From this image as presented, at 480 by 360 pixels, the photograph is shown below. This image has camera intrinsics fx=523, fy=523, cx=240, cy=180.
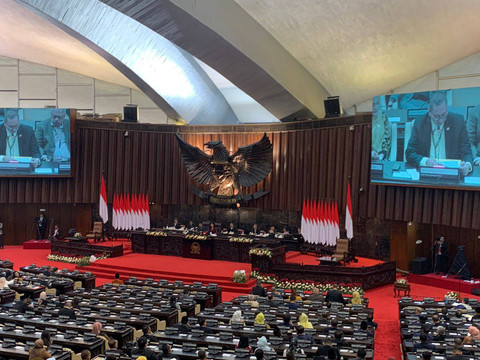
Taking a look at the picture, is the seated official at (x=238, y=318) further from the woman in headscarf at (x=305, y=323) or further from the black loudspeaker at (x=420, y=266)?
the black loudspeaker at (x=420, y=266)

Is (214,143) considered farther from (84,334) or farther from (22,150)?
(84,334)

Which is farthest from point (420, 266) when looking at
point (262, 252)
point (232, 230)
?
point (232, 230)

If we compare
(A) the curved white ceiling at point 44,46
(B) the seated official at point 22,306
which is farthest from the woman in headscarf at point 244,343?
(A) the curved white ceiling at point 44,46

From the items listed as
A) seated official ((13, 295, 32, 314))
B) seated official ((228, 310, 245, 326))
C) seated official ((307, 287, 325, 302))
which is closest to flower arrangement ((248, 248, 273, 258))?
seated official ((307, 287, 325, 302))

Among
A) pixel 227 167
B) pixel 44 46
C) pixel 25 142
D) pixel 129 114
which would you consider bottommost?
pixel 227 167

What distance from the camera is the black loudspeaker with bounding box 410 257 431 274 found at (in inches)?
645

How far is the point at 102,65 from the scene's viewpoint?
79.4ft

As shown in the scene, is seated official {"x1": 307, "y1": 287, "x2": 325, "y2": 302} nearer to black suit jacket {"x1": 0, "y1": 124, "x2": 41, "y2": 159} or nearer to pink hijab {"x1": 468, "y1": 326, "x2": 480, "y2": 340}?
→ pink hijab {"x1": 468, "y1": 326, "x2": 480, "y2": 340}

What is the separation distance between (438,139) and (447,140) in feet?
0.89

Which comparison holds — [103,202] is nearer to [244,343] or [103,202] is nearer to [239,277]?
[239,277]

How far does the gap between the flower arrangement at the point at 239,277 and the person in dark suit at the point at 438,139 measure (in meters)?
6.16

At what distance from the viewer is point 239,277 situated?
51.9 ft

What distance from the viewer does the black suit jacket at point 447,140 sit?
14.7 metres

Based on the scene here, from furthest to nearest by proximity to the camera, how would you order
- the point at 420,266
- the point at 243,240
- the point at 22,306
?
the point at 243,240
the point at 420,266
the point at 22,306
